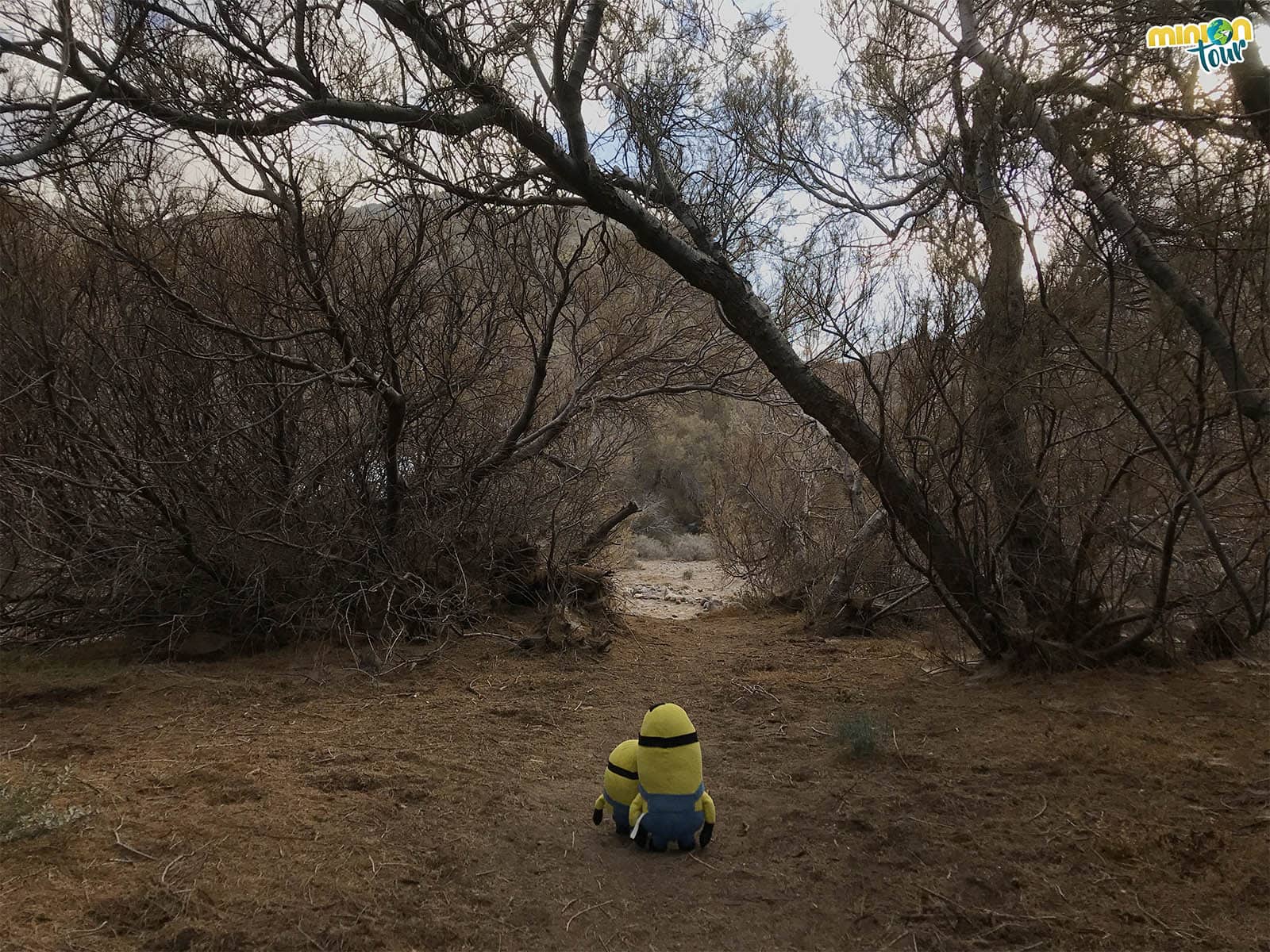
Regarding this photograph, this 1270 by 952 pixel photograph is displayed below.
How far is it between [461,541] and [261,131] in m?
3.85

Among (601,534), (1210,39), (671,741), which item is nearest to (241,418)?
(601,534)

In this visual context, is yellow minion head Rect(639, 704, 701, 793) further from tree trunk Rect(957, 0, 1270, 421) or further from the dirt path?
tree trunk Rect(957, 0, 1270, 421)

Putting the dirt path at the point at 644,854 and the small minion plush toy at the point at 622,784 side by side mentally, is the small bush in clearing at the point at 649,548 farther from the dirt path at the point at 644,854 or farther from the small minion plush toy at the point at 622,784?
the small minion plush toy at the point at 622,784

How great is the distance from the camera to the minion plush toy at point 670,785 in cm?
271

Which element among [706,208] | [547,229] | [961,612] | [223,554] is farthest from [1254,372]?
[223,554]

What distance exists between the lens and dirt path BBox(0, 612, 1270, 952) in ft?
7.16

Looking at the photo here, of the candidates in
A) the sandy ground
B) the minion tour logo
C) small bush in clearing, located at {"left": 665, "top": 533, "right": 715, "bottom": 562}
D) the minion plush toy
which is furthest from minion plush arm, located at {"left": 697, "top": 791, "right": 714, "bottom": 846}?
small bush in clearing, located at {"left": 665, "top": 533, "right": 715, "bottom": 562}

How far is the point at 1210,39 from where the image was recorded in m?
3.38

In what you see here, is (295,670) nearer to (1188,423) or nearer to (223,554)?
(223,554)

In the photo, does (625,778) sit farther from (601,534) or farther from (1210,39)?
(601,534)

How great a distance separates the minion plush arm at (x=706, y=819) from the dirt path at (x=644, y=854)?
8 centimetres

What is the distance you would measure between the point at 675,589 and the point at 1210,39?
444 inches

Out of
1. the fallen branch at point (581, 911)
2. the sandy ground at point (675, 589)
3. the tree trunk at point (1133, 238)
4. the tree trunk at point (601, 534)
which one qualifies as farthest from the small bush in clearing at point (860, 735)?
the sandy ground at point (675, 589)

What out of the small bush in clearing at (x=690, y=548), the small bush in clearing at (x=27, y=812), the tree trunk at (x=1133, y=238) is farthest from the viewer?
the small bush in clearing at (x=690, y=548)
